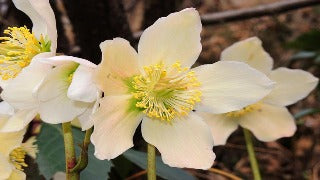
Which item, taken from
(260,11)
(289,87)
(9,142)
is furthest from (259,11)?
(9,142)

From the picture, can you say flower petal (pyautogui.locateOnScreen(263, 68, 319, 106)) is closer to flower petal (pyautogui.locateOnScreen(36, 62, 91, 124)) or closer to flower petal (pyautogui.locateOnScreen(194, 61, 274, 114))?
flower petal (pyautogui.locateOnScreen(194, 61, 274, 114))

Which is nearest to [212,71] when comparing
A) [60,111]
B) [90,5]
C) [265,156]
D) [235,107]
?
[235,107]

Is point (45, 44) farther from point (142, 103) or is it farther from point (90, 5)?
point (90, 5)

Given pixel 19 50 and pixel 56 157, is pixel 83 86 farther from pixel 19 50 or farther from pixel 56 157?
pixel 56 157

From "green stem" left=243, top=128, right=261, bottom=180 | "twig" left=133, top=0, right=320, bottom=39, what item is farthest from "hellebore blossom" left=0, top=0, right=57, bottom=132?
"twig" left=133, top=0, right=320, bottom=39

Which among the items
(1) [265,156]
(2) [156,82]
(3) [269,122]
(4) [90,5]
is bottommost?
(1) [265,156]

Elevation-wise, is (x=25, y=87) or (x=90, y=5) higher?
(x=25, y=87)
